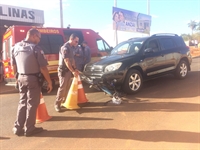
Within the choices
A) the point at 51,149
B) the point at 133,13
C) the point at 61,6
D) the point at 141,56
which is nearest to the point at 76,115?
the point at 51,149

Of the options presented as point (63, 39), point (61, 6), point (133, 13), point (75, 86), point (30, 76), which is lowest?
point (75, 86)

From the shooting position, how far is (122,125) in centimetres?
376

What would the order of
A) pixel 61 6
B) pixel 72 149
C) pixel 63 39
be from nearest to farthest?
pixel 72 149, pixel 63 39, pixel 61 6

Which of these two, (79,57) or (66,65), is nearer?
(66,65)

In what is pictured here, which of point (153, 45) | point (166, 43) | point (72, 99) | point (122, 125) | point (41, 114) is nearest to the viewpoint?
point (122, 125)

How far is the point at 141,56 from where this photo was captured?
19.8 ft

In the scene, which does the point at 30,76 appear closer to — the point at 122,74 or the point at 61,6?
the point at 122,74

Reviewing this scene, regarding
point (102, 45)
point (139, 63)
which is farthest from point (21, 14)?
point (139, 63)

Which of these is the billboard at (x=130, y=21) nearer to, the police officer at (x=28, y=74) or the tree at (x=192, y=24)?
the police officer at (x=28, y=74)

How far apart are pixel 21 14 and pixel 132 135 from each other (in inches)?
549

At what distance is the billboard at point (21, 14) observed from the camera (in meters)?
13.7

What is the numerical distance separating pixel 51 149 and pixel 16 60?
1.64 metres

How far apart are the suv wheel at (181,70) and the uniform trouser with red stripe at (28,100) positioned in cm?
530

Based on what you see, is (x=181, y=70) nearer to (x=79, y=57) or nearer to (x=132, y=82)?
(x=132, y=82)
